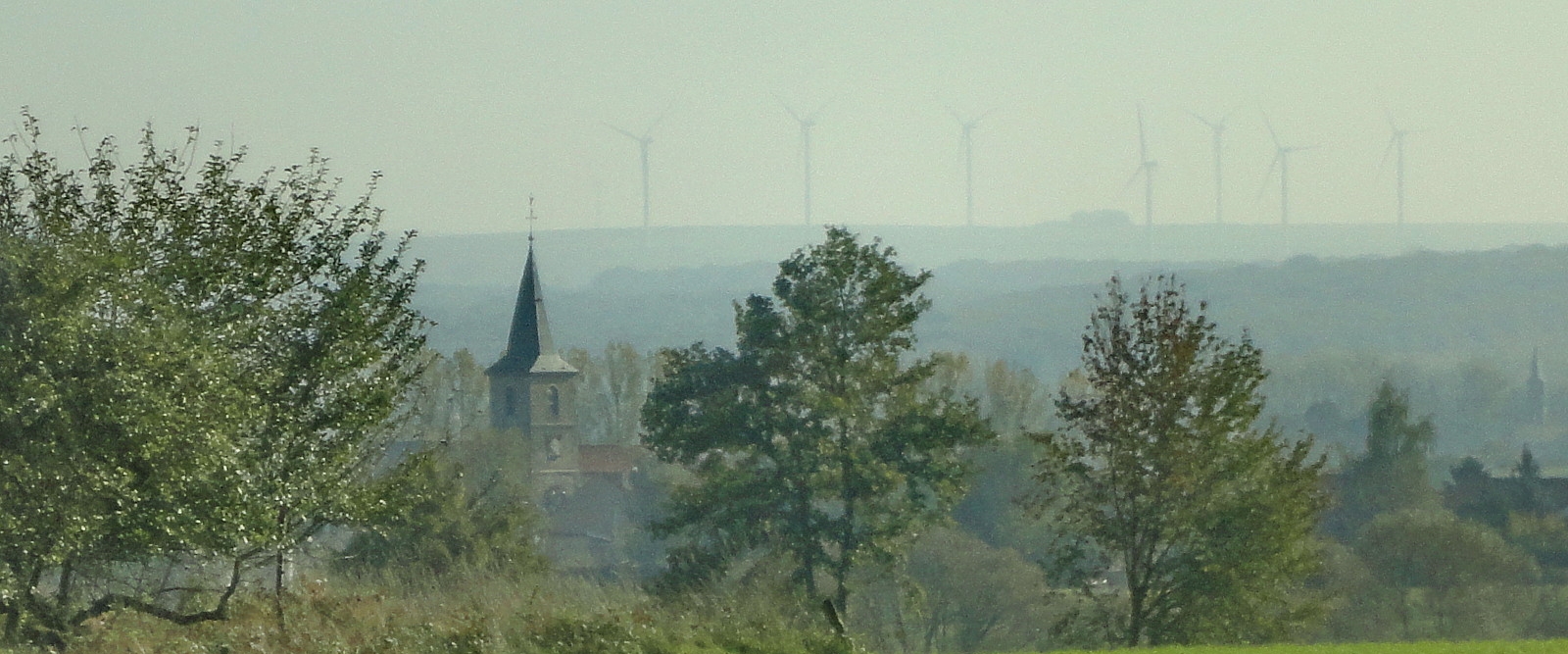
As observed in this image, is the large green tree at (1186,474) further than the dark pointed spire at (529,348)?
No

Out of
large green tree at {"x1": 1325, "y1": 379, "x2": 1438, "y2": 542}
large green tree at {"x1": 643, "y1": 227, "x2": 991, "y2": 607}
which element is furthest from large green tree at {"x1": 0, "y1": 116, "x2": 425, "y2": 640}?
large green tree at {"x1": 1325, "y1": 379, "x2": 1438, "y2": 542}

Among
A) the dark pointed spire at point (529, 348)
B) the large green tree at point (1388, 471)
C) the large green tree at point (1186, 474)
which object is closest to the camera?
the large green tree at point (1186, 474)

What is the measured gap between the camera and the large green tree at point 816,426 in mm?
41781

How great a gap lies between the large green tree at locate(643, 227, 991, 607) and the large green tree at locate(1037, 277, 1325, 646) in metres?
11.5

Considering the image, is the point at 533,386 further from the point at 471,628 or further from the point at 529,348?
the point at 471,628

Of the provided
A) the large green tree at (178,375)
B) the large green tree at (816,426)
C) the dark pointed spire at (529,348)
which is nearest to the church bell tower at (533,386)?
the dark pointed spire at (529,348)

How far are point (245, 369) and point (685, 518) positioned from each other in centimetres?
2278

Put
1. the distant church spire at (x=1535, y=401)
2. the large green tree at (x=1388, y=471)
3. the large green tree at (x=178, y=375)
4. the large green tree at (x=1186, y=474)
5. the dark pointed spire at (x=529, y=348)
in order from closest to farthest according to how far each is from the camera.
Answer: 1. the large green tree at (x=178, y=375)
2. the large green tree at (x=1186, y=474)
3. the large green tree at (x=1388, y=471)
4. the dark pointed spire at (x=529, y=348)
5. the distant church spire at (x=1535, y=401)

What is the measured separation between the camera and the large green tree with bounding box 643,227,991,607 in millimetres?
41781

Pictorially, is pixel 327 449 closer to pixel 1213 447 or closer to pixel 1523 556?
pixel 1213 447

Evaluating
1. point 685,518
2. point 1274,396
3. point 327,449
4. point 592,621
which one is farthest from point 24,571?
point 1274,396

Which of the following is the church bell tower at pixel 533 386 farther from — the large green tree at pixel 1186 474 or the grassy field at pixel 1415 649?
the grassy field at pixel 1415 649

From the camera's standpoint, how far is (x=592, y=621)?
64.0ft

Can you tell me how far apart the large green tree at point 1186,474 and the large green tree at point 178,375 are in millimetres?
12124
